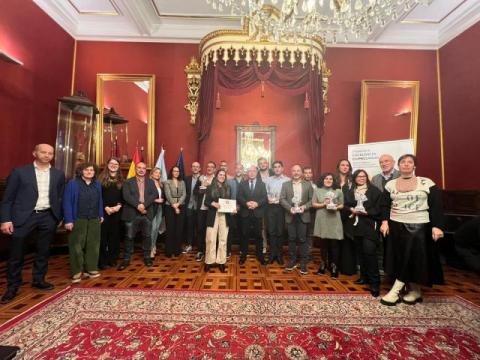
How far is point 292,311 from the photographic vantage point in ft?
8.22

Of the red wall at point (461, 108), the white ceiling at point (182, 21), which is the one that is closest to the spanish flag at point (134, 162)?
the white ceiling at point (182, 21)

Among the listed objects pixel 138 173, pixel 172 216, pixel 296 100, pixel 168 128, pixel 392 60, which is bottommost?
pixel 172 216

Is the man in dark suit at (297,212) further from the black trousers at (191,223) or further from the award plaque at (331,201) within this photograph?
the black trousers at (191,223)

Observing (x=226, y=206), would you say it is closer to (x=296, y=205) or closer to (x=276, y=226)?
(x=276, y=226)

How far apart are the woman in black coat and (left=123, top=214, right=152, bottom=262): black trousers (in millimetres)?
1008

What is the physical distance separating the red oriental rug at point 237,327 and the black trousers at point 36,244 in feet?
1.55

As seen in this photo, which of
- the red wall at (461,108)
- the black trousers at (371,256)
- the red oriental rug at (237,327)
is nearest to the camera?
the red oriental rug at (237,327)

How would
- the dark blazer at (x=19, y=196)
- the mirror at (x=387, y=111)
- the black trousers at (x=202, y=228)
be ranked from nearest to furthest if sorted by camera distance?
the dark blazer at (x=19, y=196) < the black trousers at (x=202, y=228) < the mirror at (x=387, y=111)

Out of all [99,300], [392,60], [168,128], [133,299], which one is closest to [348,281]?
[133,299]

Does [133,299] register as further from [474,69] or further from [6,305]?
[474,69]

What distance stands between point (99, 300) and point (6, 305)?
2.91 feet

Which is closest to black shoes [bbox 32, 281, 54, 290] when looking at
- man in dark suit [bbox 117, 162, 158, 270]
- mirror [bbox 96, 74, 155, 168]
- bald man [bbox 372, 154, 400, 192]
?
man in dark suit [bbox 117, 162, 158, 270]

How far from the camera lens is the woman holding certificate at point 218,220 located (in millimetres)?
3676

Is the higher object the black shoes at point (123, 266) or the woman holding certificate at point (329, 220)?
the woman holding certificate at point (329, 220)
